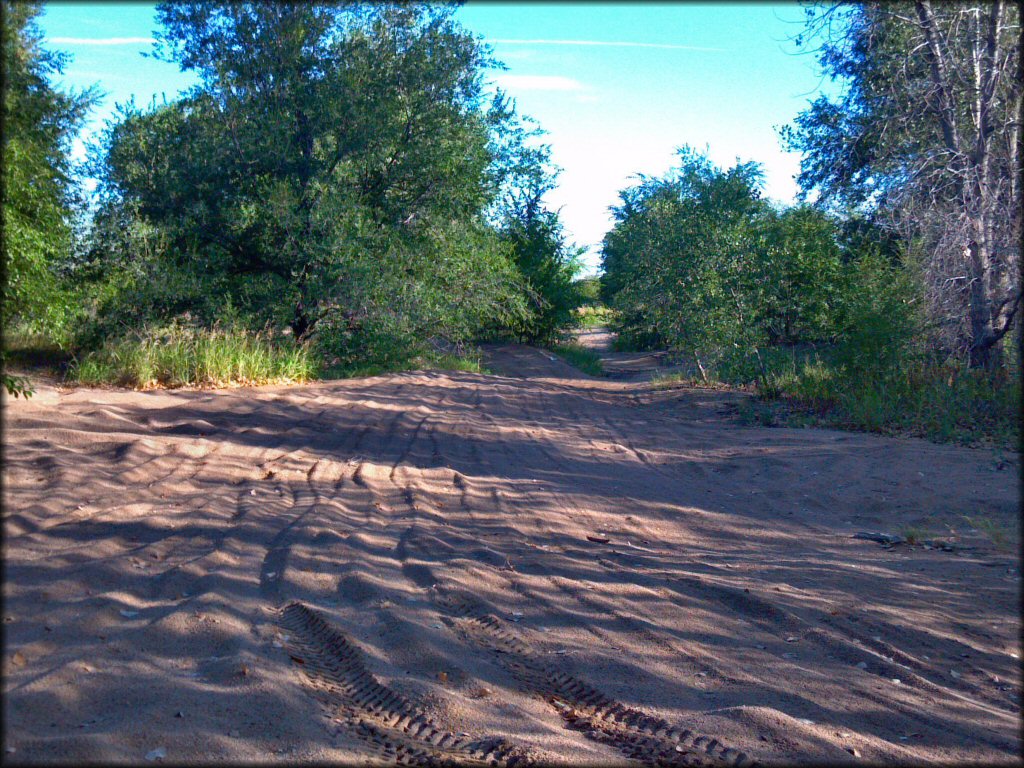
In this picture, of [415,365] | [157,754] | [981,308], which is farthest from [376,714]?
[415,365]

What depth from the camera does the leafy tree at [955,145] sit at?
11.6 m

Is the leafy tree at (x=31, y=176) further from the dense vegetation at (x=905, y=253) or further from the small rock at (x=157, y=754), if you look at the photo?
the dense vegetation at (x=905, y=253)

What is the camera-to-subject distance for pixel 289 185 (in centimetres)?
1587

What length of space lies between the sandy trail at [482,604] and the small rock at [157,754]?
3 cm

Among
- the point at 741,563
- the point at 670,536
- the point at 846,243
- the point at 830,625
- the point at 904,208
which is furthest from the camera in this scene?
the point at 846,243

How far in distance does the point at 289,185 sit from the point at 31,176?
19.6 feet

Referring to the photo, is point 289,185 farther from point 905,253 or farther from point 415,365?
point 905,253

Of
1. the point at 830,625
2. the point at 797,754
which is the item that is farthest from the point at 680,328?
the point at 797,754

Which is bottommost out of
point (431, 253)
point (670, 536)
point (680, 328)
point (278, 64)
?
point (670, 536)

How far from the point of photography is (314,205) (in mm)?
16016

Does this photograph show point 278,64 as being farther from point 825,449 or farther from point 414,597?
point 414,597

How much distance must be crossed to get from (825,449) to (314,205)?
11.3 meters

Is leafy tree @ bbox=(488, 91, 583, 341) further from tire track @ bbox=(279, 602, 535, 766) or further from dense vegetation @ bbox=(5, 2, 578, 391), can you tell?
tire track @ bbox=(279, 602, 535, 766)

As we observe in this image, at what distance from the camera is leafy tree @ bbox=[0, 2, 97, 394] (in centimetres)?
896
